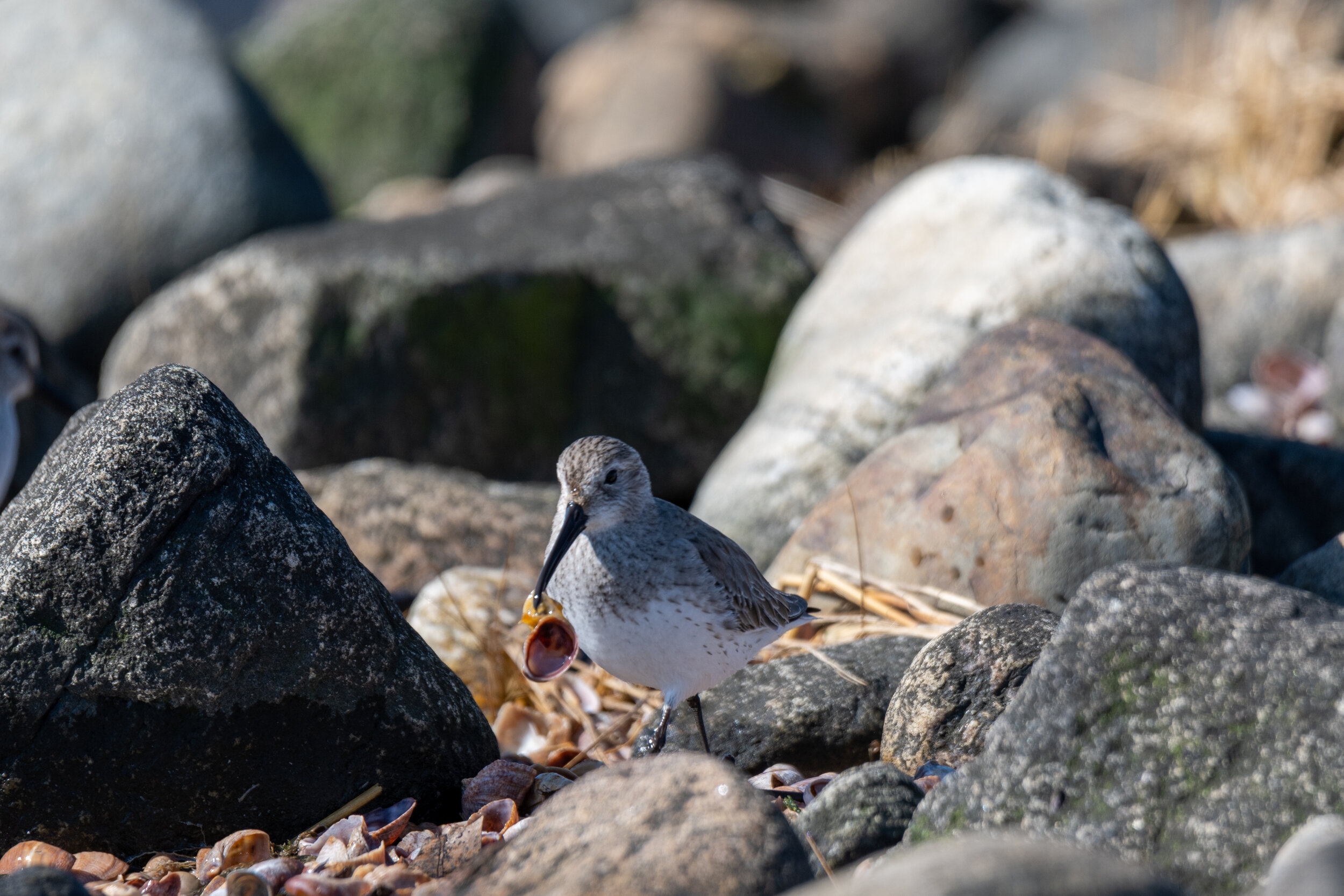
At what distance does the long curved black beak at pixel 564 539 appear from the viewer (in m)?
3.81

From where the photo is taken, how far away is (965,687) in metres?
3.84

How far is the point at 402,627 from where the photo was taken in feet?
13.0

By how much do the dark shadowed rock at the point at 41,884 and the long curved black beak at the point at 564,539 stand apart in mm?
1525

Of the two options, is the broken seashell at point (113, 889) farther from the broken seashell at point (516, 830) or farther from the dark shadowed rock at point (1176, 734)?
the dark shadowed rock at point (1176, 734)

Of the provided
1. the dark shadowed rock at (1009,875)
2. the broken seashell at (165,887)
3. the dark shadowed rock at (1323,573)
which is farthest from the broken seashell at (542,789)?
the dark shadowed rock at (1323,573)

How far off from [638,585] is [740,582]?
43 cm

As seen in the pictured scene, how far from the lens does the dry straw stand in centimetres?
1165

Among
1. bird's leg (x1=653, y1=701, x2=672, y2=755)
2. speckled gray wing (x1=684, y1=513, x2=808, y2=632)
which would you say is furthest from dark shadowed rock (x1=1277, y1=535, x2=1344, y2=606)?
bird's leg (x1=653, y1=701, x2=672, y2=755)

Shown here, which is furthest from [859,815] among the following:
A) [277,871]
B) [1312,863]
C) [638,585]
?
[277,871]

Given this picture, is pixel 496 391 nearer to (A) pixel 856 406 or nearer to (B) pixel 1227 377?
(A) pixel 856 406

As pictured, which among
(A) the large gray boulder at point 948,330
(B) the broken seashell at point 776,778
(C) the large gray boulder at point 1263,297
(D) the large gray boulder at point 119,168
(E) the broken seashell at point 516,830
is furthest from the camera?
(D) the large gray boulder at point 119,168

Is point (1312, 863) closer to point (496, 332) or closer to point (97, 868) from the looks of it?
point (97, 868)

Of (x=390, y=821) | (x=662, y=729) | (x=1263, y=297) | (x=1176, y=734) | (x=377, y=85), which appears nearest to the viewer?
(x=1176, y=734)

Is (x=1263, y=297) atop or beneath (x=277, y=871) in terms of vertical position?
beneath
